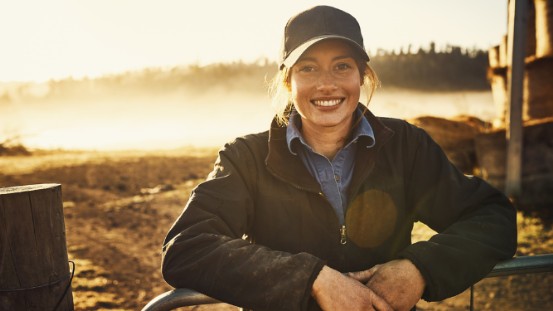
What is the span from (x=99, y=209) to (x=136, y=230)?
74.9 inches

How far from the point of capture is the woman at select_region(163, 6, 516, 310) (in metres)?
1.38

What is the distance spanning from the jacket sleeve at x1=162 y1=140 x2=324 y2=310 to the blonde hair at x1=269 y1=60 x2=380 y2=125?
614 millimetres

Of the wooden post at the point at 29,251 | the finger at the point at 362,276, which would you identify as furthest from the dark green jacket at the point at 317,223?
the wooden post at the point at 29,251

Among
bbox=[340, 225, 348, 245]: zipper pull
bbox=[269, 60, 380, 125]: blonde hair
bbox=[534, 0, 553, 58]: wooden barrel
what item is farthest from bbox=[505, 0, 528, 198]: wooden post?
bbox=[340, 225, 348, 245]: zipper pull

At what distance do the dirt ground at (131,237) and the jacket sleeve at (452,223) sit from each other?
98.7 inches

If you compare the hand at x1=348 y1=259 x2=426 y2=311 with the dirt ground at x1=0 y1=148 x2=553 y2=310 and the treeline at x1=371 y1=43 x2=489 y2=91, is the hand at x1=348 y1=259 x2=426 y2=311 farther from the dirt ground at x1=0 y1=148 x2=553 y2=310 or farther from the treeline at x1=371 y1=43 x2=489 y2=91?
the treeline at x1=371 y1=43 x2=489 y2=91

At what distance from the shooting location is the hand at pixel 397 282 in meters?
1.42

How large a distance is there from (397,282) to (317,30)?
1.13 metres

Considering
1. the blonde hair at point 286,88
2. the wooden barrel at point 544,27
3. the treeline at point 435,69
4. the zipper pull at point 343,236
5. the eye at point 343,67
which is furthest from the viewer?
the treeline at point 435,69

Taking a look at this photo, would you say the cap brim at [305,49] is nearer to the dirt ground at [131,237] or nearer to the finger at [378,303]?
the finger at [378,303]

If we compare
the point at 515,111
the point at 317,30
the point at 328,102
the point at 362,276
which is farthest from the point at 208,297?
the point at 515,111

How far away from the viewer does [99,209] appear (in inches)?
323

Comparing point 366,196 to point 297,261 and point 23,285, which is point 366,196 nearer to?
point 297,261

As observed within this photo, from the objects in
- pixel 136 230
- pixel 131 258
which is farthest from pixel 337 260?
pixel 136 230
